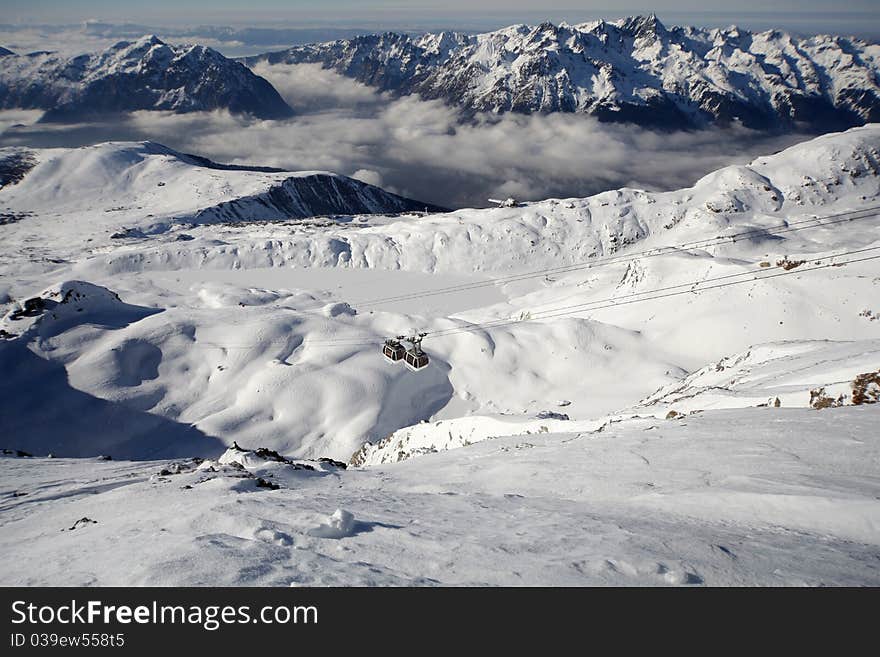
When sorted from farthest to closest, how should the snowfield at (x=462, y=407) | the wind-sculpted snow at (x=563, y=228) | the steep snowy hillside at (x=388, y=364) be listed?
the wind-sculpted snow at (x=563, y=228), the steep snowy hillside at (x=388, y=364), the snowfield at (x=462, y=407)

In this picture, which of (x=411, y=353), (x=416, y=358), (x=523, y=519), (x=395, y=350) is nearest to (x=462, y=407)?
(x=395, y=350)

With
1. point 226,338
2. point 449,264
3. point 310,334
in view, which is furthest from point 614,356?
point 449,264

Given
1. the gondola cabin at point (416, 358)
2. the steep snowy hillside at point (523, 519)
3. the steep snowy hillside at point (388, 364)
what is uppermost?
the steep snowy hillside at point (523, 519)

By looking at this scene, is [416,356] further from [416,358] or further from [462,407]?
[462,407]

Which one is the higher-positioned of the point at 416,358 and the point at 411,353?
the point at 411,353

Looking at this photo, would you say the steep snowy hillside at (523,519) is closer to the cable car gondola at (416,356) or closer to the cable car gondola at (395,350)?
the cable car gondola at (416,356)

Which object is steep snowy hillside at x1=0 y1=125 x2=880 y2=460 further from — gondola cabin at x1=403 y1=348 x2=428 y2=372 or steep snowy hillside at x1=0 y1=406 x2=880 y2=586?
steep snowy hillside at x1=0 y1=406 x2=880 y2=586

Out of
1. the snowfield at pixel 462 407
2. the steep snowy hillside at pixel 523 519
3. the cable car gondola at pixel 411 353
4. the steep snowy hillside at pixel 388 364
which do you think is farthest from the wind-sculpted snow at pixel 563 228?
the steep snowy hillside at pixel 523 519

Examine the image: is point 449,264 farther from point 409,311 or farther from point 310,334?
point 310,334

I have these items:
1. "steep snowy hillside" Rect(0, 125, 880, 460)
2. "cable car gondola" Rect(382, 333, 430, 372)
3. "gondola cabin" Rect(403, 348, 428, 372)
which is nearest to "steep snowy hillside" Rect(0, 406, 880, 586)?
"steep snowy hillside" Rect(0, 125, 880, 460)
